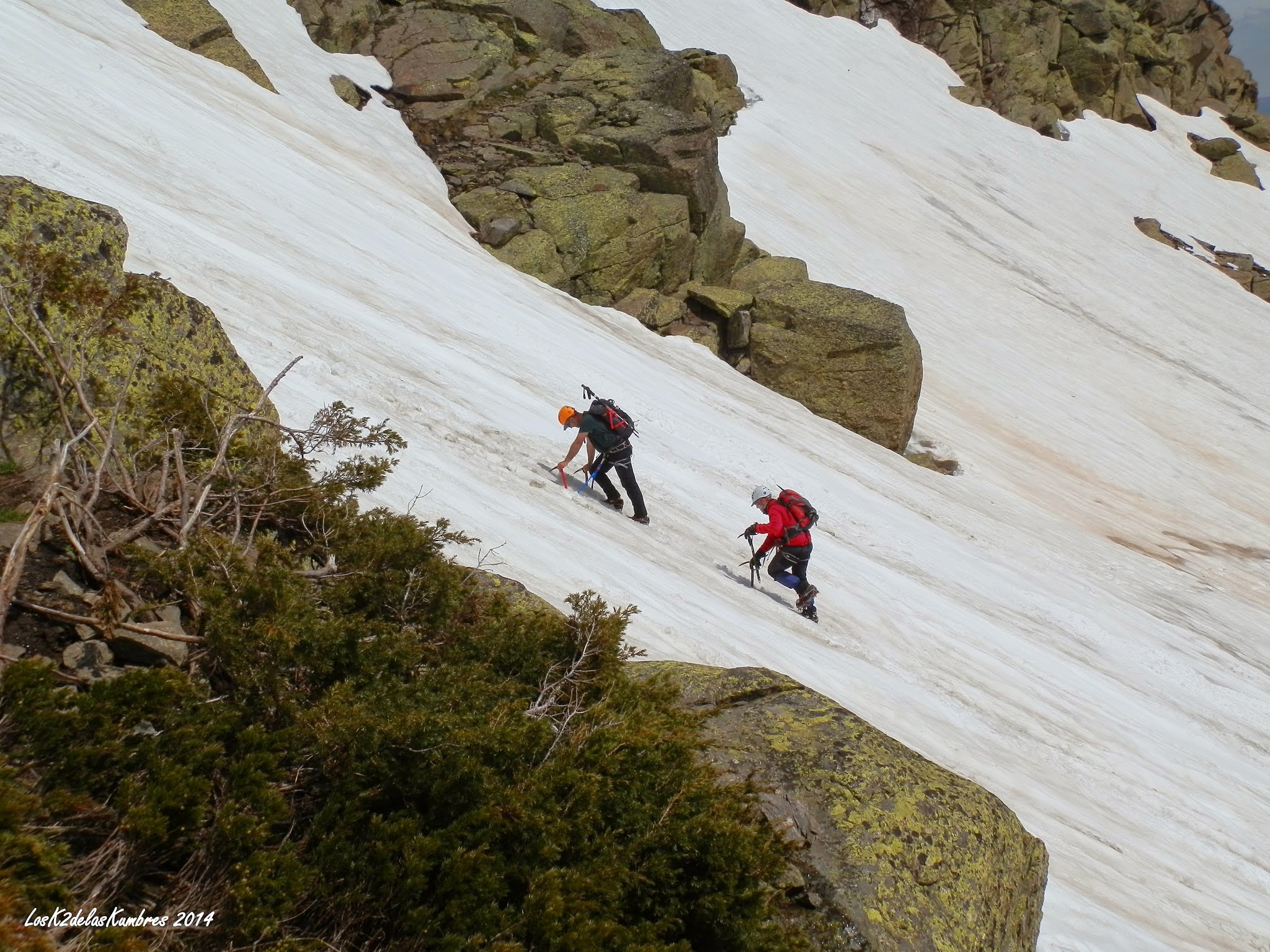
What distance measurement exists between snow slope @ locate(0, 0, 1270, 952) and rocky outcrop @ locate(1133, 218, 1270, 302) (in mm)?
9656

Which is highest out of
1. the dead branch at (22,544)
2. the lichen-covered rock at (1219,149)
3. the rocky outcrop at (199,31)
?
the lichen-covered rock at (1219,149)

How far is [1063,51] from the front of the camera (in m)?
61.7

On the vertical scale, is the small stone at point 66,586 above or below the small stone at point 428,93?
below

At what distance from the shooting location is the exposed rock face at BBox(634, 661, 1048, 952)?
4734mm

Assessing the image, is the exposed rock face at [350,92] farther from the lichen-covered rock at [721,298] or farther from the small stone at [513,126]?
the lichen-covered rock at [721,298]

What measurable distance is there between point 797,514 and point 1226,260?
165 feet

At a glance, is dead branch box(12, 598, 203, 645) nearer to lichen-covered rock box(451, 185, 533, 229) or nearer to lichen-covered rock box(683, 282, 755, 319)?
lichen-covered rock box(451, 185, 533, 229)

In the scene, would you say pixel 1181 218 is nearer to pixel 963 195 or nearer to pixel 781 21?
pixel 963 195

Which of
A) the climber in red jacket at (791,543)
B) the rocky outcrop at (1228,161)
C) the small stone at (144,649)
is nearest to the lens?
the small stone at (144,649)

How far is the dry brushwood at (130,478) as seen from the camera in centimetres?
472

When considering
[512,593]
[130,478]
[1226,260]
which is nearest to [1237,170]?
[1226,260]

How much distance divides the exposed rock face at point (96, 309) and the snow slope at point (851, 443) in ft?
8.59

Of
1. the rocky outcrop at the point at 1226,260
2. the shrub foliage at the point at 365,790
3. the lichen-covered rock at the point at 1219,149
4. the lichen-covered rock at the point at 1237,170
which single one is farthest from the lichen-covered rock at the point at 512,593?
the lichen-covered rock at the point at 1219,149

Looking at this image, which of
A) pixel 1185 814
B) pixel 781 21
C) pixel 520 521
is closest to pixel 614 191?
pixel 520 521
